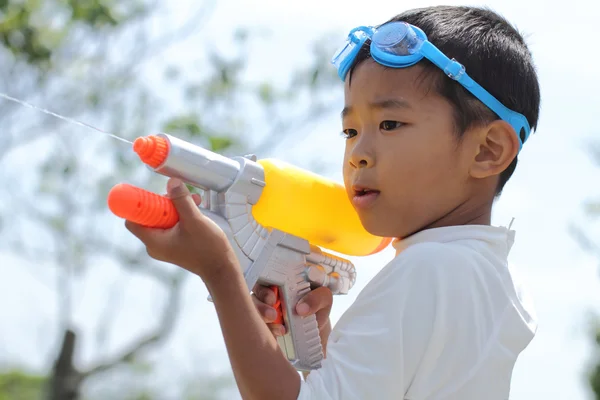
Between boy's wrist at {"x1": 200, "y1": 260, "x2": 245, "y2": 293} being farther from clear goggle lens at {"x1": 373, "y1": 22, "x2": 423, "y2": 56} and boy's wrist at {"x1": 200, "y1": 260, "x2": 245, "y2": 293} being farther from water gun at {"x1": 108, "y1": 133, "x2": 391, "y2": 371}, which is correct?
clear goggle lens at {"x1": 373, "y1": 22, "x2": 423, "y2": 56}

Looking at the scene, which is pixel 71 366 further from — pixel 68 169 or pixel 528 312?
pixel 528 312

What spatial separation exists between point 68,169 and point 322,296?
7924 mm

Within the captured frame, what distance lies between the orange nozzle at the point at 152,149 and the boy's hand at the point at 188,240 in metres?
0.07

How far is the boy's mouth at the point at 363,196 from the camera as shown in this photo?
2.14m

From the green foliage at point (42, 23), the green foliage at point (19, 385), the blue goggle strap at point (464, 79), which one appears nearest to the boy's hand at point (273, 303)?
the blue goggle strap at point (464, 79)

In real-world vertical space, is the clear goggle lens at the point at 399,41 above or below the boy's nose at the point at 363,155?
above

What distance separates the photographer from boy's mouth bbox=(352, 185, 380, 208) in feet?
7.03

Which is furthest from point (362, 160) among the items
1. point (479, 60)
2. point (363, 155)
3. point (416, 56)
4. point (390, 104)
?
point (479, 60)

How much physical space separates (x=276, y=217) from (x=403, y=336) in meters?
0.56

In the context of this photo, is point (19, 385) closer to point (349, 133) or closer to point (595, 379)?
point (595, 379)

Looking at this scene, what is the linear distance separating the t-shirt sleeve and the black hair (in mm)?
385

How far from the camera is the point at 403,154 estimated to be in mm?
2076

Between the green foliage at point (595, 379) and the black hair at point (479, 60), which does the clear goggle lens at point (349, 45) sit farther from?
the green foliage at point (595, 379)

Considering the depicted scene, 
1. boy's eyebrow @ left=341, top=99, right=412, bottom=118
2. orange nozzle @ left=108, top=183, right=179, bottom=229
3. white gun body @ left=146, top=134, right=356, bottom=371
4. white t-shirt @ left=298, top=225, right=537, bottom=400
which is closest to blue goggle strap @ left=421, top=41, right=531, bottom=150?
boy's eyebrow @ left=341, top=99, right=412, bottom=118
